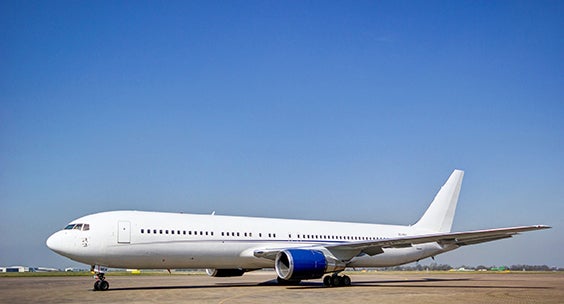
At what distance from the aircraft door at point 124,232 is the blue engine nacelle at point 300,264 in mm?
7013

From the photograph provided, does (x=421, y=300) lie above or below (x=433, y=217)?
below

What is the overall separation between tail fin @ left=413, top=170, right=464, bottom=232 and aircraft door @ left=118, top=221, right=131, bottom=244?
773 inches

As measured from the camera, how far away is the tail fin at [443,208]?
36312mm

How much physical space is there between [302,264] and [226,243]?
409 cm

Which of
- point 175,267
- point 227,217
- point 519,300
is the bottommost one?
point 519,300

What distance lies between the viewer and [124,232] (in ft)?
80.6

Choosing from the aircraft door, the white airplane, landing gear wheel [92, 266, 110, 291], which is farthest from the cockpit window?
landing gear wheel [92, 266, 110, 291]

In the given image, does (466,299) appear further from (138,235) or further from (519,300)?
(138,235)

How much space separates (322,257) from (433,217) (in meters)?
12.4

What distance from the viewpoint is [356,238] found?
109 feet

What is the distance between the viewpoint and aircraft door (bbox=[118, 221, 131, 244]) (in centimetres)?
2447

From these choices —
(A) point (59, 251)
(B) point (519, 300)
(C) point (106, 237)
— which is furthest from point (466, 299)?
(A) point (59, 251)

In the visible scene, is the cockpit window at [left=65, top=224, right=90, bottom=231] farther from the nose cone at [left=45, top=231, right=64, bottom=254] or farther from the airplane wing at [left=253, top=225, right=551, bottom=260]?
the airplane wing at [left=253, top=225, right=551, bottom=260]

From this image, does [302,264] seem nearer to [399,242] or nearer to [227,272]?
[399,242]
